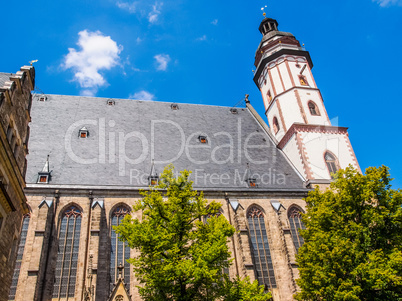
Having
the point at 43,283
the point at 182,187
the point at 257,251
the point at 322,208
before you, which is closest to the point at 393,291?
the point at 322,208

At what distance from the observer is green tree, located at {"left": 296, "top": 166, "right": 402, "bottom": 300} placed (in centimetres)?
1166

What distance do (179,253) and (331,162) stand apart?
1511cm

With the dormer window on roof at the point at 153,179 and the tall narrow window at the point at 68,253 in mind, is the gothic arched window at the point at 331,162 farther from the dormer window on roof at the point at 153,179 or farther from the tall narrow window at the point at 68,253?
the tall narrow window at the point at 68,253

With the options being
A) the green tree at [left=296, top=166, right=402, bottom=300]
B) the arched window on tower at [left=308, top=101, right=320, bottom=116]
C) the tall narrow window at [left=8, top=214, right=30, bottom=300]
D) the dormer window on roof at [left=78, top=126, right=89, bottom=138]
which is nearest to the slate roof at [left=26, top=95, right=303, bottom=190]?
the dormer window on roof at [left=78, top=126, right=89, bottom=138]

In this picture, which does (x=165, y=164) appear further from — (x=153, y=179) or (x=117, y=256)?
(x=117, y=256)

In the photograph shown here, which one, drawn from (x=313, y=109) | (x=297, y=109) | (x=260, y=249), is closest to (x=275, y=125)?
(x=297, y=109)

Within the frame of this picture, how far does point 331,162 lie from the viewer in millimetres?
22625

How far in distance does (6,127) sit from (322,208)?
1168cm

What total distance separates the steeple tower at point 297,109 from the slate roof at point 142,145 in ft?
4.31

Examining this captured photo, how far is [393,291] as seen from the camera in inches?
462

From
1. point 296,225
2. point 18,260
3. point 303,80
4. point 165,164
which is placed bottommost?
point 18,260

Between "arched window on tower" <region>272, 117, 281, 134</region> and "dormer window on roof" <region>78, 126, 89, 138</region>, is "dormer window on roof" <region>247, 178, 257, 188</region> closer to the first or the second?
"arched window on tower" <region>272, 117, 281, 134</region>

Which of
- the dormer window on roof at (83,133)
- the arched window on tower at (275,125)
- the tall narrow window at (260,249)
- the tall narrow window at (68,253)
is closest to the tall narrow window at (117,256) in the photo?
the tall narrow window at (68,253)

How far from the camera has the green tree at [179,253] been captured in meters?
10.4
